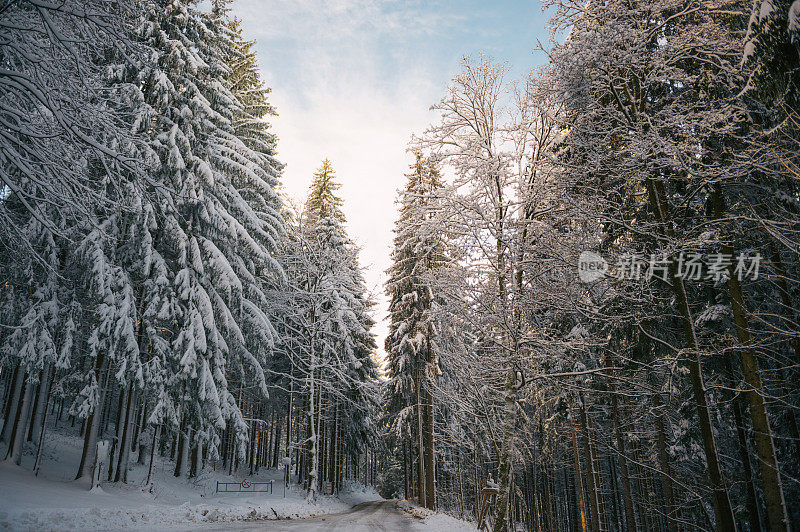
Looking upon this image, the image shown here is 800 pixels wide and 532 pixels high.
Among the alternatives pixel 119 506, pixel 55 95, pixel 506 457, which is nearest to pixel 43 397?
pixel 119 506

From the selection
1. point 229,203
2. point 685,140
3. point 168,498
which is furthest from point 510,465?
point 229,203

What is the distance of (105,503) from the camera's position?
11008 mm

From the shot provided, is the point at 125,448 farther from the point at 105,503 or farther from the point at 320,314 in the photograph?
the point at 320,314

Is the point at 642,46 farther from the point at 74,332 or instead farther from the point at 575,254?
the point at 74,332

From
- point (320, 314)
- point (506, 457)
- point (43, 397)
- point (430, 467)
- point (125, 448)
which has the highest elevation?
point (320, 314)

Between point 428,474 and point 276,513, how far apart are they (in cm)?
862

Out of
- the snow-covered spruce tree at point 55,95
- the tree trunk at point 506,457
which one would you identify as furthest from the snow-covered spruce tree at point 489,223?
the snow-covered spruce tree at point 55,95

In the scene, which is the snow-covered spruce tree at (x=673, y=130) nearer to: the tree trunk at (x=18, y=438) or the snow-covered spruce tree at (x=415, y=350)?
the snow-covered spruce tree at (x=415, y=350)

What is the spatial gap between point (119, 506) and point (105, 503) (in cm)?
116

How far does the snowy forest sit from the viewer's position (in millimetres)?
6629

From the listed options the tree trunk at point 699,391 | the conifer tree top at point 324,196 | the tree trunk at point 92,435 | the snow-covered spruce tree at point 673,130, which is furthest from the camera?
the conifer tree top at point 324,196

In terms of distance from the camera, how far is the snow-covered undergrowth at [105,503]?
314 inches

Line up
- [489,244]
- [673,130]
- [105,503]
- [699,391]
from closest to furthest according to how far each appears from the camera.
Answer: [699,391]
[673,130]
[489,244]
[105,503]

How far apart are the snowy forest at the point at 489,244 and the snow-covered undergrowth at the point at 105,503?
820 millimetres
